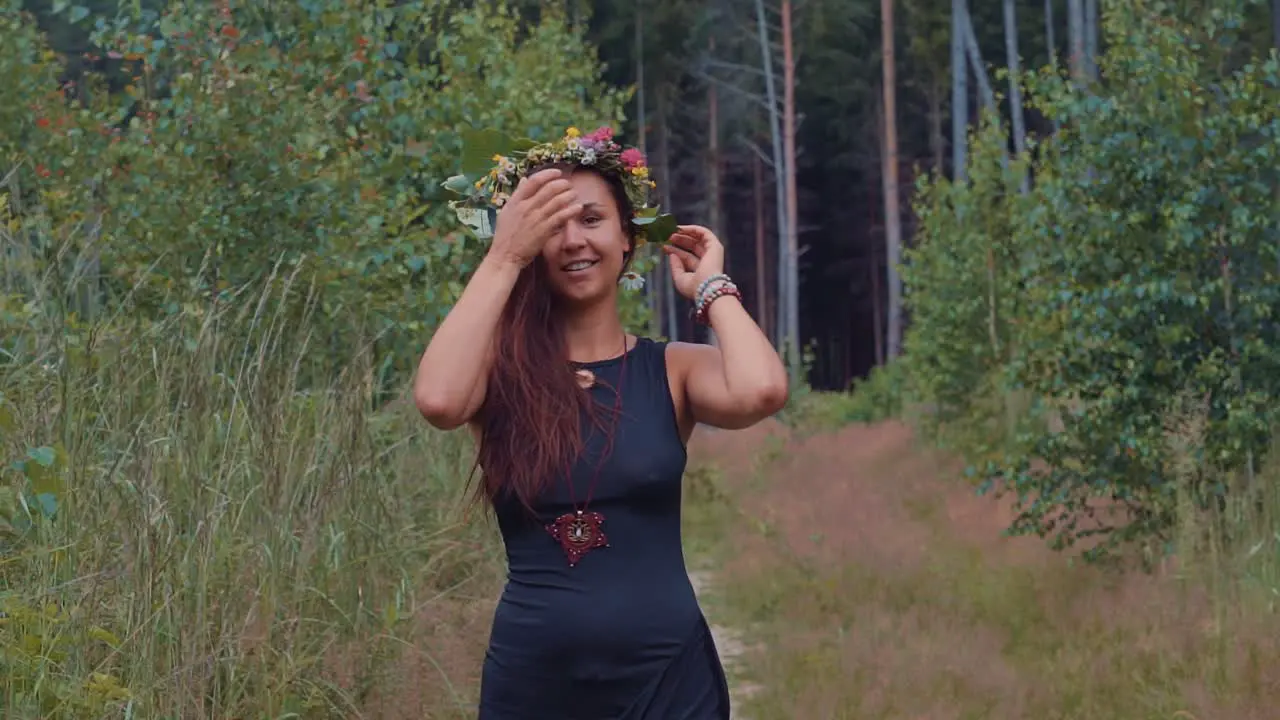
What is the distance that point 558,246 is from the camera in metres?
3.04

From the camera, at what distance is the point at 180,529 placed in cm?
481

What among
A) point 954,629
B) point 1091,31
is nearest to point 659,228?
point 954,629

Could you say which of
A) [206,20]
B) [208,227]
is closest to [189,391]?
[208,227]

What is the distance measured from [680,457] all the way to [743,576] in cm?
789

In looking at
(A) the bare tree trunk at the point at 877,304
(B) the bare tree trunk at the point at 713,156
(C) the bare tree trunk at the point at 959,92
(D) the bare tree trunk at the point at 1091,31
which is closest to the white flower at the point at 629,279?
(D) the bare tree trunk at the point at 1091,31

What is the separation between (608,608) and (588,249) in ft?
2.20

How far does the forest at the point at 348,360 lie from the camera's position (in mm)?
4508

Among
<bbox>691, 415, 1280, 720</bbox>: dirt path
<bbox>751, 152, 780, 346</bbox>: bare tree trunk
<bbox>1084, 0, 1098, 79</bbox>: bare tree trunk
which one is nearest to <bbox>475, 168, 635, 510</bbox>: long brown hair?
<bbox>691, 415, 1280, 720</bbox>: dirt path

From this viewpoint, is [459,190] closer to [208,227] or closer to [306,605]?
[306,605]

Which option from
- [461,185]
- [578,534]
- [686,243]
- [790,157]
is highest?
[790,157]

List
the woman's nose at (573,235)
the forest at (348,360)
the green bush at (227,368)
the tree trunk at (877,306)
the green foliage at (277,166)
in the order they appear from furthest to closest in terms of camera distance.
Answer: the tree trunk at (877,306)
the green foliage at (277,166)
the forest at (348,360)
the green bush at (227,368)
the woman's nose at (573,235)

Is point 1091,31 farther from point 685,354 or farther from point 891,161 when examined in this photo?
point 685,354

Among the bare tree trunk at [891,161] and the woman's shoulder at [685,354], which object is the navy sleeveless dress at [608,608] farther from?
the bare tree trunk at [891,161]

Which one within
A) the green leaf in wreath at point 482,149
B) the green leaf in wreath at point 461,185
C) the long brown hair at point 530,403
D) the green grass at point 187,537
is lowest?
the green grass at point 187,537
